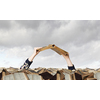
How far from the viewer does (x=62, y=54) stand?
1.51 meters

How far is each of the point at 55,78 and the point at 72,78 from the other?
13 centimetres

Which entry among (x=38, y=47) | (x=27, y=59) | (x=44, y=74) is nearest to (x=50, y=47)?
(x=38, y=47)

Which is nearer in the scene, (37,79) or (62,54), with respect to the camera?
(37,79)

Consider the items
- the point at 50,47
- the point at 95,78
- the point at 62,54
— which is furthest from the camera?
the point at 62,54

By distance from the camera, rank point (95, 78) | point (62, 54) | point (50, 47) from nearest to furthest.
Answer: point (95, 78) < point (50, 47) < point (62, 54)

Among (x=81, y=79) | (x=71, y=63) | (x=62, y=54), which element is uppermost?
(x=62, y=54)

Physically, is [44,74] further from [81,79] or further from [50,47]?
[50,47]

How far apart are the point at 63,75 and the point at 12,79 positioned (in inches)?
15.2

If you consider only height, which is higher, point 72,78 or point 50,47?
point 50,47

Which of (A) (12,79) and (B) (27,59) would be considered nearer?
(A) (12,79)

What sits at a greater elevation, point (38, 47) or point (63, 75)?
point (38, 47)

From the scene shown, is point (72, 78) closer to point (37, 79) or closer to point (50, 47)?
point (37, 79)

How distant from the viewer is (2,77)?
822 mm

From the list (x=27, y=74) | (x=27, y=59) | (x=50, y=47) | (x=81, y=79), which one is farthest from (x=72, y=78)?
(x=27, y=59)
